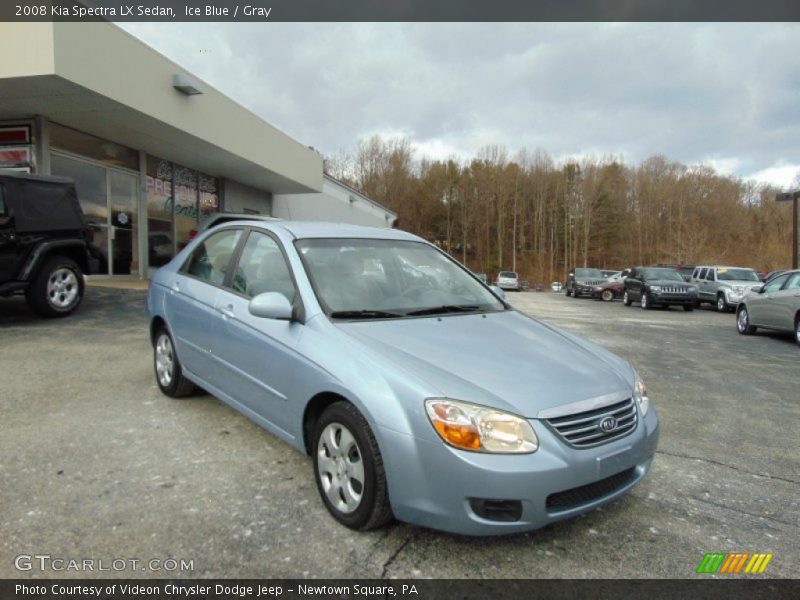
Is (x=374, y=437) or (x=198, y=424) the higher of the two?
(x=374, y=437)

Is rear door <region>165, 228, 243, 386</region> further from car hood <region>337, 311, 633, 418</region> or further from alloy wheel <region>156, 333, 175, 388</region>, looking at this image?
car hood <region>337, 311, 633, 418</region>

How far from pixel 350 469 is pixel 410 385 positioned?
1.90 ft

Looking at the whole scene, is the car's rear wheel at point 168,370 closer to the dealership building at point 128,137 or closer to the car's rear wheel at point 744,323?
the dealership building at point 128,137

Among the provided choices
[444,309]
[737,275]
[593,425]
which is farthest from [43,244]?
[737,275]

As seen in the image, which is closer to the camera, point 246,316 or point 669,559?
point 669,559

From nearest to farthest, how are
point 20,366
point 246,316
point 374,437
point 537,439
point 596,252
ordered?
point 537,439 → point 374,437 → point 246,316 → point 20,366 → point 596,252

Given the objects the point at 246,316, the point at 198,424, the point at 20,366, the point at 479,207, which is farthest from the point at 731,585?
the point at 479,207

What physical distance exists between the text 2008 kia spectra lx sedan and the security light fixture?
10070mm

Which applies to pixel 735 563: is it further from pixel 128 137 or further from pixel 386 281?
pixel 128 137

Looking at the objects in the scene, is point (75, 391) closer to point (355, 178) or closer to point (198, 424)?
point (198, 424)

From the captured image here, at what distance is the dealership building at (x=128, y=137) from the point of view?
29.7 ft

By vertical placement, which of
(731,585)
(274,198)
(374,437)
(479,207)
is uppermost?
(479,207)

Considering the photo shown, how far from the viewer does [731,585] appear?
2.33m

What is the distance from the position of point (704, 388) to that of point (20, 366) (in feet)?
24.6
